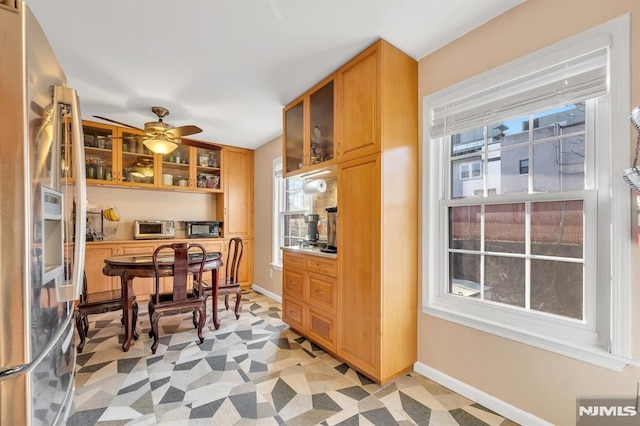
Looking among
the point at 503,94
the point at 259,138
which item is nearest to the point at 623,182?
the point at 503,94

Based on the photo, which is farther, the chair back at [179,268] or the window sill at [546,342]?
the chair back at [179,268]

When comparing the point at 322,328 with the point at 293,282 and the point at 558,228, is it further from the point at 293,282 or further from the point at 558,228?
the point at 558,228

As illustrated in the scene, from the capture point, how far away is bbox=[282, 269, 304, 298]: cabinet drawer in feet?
9.33

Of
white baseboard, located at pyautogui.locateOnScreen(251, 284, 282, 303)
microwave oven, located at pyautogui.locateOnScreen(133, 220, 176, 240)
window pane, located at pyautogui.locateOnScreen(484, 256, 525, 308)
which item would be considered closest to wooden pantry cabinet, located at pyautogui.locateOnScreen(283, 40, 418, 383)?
window pane, located at pyautogui.locateOnScreen(484, 256, 525, 308)

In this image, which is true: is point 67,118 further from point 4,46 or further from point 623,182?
point 623,182

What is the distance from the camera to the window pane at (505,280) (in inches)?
69.0

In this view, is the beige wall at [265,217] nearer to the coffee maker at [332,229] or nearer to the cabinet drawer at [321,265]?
the cabinet drawer at [321,265]

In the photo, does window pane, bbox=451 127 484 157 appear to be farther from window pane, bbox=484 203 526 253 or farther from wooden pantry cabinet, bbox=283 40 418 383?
window pane, bbox=484 203 526 253

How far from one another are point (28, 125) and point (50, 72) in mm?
320

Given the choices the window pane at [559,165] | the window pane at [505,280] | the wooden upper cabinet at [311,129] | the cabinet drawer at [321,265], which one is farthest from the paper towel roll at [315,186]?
the window pane at [559,165]

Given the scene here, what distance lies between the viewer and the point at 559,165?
5.25 ft

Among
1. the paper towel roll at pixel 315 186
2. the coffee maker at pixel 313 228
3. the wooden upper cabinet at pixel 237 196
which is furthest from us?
the wooden upper cabinet at pixel 237 196

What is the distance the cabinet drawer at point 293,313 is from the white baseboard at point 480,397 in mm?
1152

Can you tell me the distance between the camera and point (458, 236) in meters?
2.08
